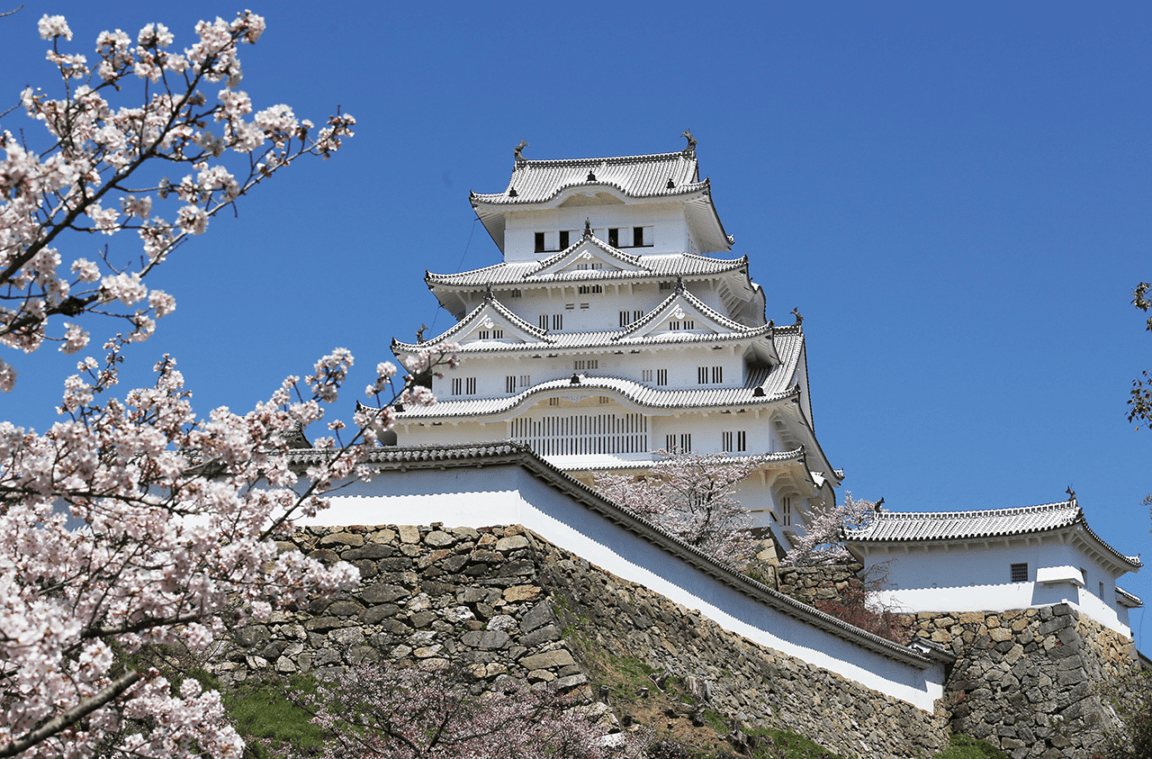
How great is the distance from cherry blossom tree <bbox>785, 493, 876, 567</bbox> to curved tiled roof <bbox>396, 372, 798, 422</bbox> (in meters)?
3.99

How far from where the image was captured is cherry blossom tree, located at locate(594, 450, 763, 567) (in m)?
31.1

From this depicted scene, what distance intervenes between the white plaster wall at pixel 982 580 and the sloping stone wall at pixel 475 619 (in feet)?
36.9

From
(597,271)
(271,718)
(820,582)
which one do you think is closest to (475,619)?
(271,718)

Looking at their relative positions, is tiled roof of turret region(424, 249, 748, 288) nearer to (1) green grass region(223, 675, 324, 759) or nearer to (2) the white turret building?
Result: (2) the white turret building

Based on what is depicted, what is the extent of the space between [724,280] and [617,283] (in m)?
3.37

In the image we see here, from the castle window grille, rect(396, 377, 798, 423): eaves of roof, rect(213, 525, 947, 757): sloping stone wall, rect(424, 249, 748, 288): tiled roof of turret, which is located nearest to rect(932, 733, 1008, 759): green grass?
rect(213, 525, 947, 757): sloping stone wall

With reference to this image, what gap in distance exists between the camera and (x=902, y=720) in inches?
1006

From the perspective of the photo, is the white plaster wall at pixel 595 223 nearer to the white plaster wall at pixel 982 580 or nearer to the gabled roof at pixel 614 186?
the gabled roof at pixel 614 186

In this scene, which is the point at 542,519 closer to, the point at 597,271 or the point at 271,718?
the point at 271,718

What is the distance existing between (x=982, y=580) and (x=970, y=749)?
12.8 feet

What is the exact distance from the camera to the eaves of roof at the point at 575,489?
17.8 meters

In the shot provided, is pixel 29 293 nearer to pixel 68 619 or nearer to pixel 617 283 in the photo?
pixel 68 619

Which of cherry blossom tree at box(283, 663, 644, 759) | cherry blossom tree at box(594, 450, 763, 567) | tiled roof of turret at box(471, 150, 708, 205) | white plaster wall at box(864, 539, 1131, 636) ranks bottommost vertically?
cherry blossom tree at box(283, 663, 644, 759)

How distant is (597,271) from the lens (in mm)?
39781
